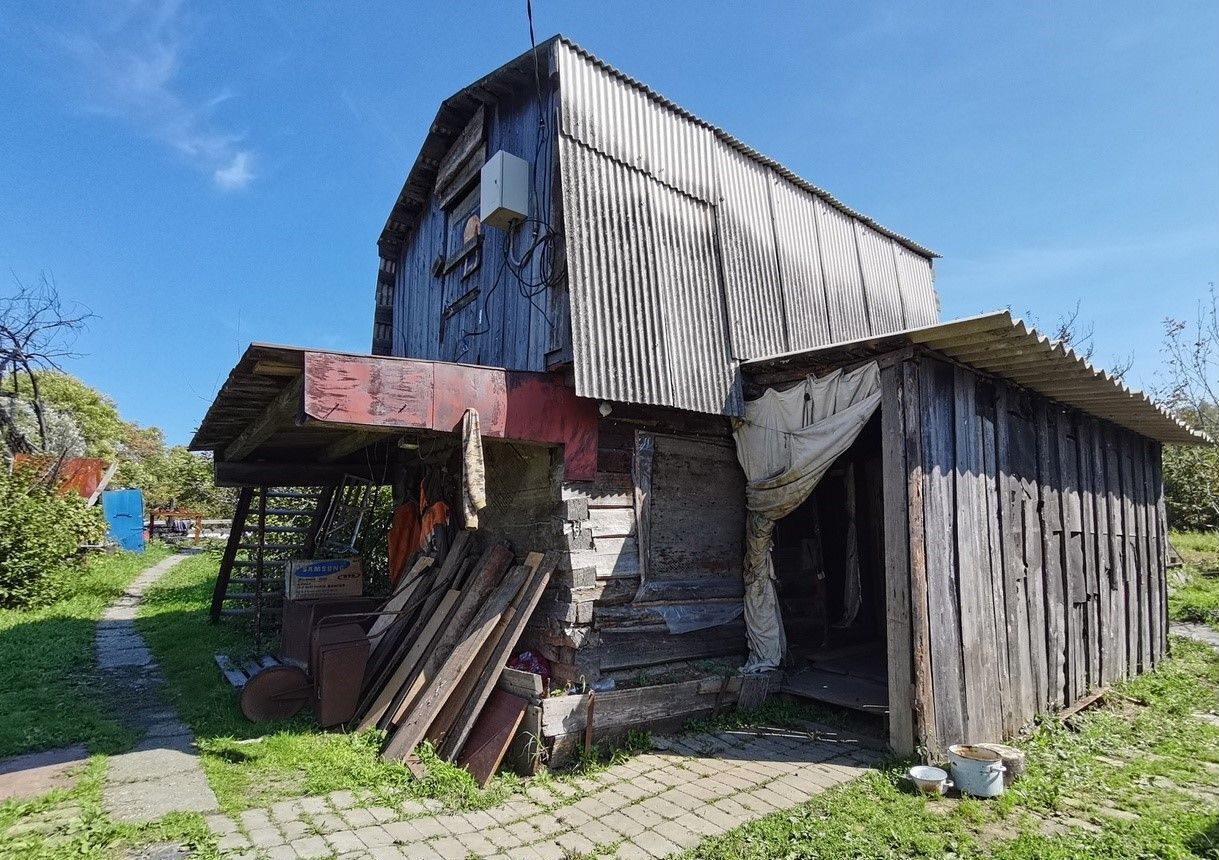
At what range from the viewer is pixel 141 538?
21594 mm

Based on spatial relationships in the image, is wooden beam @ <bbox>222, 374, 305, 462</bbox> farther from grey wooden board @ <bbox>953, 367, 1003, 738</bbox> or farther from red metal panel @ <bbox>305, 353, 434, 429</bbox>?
grey wooden board @ <bbox>953, 367, 1003, 738</bbox>

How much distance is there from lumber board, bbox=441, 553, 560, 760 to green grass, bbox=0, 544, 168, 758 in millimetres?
2751

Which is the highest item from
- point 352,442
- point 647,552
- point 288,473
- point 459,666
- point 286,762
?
point 352,442

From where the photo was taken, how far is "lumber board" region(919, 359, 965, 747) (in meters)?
5.15

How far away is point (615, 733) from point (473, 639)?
142 centimetres

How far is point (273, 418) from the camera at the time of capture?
5.54 m

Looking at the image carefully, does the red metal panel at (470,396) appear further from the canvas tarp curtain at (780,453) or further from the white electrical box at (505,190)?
the canvas tarp curtain at (780,453)

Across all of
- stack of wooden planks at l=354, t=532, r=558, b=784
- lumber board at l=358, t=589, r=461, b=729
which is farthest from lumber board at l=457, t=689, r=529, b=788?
lumber board at l=358, t=589, r=461, b=729

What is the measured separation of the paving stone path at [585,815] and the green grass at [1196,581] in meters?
10.7

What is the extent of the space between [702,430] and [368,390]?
133 inches

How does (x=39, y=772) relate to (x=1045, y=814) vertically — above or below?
above

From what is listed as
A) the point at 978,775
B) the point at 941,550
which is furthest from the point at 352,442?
the point at 978,775

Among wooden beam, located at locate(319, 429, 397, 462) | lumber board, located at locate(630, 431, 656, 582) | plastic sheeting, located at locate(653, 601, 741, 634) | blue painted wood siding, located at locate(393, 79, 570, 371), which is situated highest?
blue painted wood siding, located at locate(393, 79, 570, 371)

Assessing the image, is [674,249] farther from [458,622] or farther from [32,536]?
[32,536]
